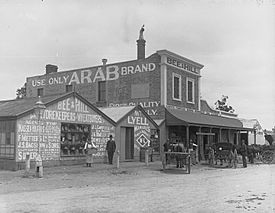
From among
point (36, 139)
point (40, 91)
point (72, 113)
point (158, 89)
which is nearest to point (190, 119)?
point (158, 89)

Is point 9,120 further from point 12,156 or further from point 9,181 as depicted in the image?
point 9,181

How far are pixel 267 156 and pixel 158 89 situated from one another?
8629 mm

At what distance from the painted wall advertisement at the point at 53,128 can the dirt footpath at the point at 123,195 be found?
2.45m

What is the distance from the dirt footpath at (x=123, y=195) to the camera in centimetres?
916

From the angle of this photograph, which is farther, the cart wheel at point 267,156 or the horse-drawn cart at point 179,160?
the cart wheel at point 267,156

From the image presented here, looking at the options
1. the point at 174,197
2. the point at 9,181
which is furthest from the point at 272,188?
the point at 9,181

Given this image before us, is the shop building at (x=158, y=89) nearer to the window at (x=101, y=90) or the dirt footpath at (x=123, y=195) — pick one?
the window at (x=101, y=90)

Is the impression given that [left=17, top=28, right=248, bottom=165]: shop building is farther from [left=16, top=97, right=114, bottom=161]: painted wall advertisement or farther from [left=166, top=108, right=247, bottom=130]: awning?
[left=16, top=97, right=114, bottom=161]: painted wall advertisement

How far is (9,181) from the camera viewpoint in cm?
1451

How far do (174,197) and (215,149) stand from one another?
14.8 metres

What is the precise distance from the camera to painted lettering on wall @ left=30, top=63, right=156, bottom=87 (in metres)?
29.2

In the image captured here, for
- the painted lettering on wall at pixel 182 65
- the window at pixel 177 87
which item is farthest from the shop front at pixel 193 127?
the painted lettering on wall at pixel 182 65

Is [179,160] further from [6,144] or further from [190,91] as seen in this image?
[190,91]

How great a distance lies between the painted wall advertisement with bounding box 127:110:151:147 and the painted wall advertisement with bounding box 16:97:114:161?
2.05 m
